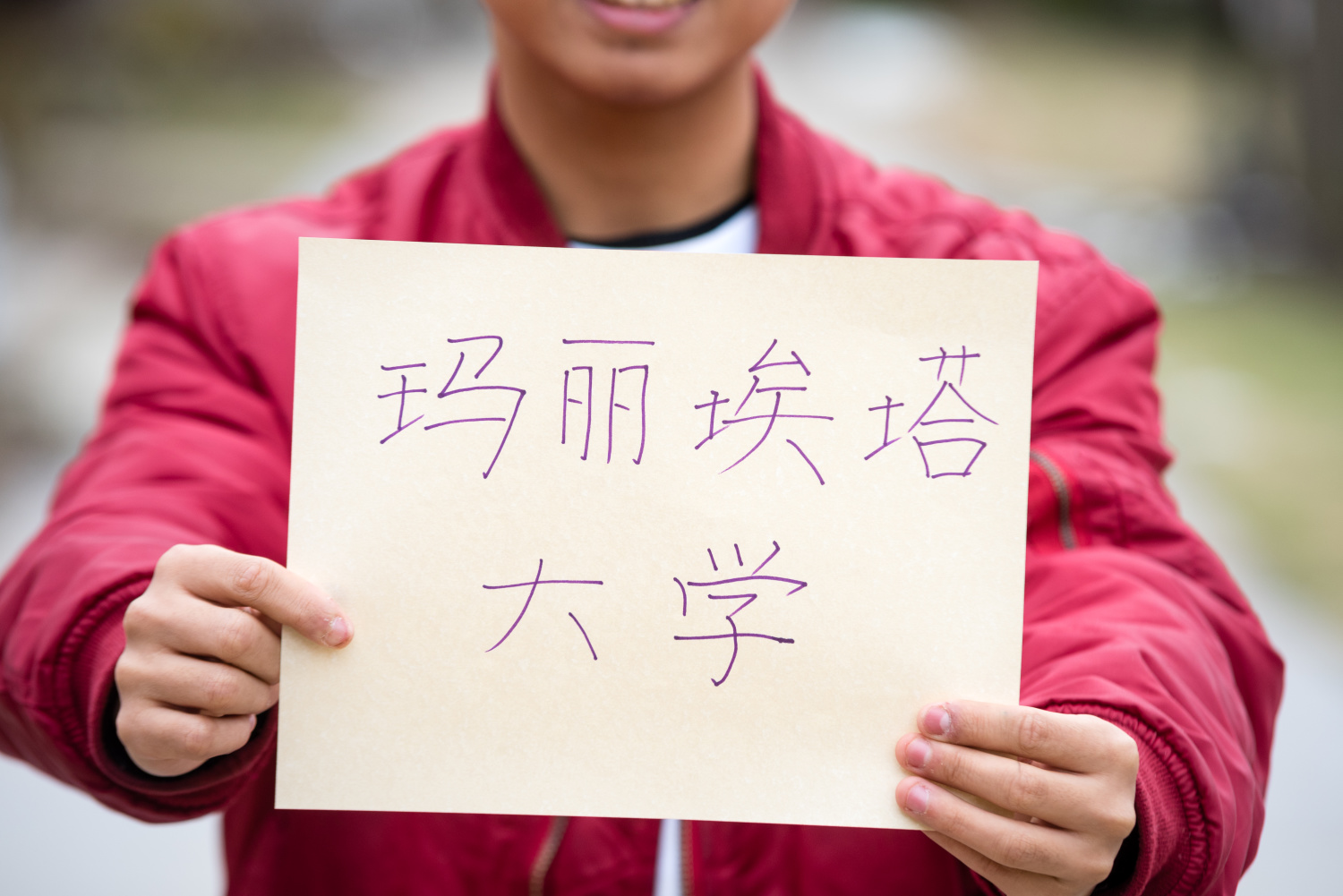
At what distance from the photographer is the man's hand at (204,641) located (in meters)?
0.78

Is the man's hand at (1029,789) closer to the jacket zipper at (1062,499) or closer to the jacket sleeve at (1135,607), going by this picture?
the jacket sleeve at (1135,607)

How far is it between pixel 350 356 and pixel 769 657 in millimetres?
317

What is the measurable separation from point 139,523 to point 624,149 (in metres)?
0.49

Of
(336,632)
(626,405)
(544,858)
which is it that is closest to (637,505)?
(626,405)

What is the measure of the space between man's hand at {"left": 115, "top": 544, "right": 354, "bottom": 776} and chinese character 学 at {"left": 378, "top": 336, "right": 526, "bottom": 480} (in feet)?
0.40

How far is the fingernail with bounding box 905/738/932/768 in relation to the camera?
79cm

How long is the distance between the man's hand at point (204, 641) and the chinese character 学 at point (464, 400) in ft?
0.40

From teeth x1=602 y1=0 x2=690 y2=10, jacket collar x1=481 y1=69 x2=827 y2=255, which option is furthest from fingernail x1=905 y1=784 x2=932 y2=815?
teeth x1=602 y1=0 x2=690 y2=10

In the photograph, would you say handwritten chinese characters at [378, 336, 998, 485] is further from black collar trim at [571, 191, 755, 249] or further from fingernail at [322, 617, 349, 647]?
black collar trim at [571, 191, 755, 249]

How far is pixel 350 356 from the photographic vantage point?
2.68 ft

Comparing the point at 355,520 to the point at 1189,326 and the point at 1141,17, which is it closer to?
the point at 1189,326

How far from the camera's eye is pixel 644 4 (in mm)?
965

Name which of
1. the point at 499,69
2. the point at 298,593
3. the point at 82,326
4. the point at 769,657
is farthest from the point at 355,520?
the point at 82,326

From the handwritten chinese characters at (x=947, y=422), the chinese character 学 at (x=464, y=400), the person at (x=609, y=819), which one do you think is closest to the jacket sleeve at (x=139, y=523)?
the person at (x=609, y=819)
